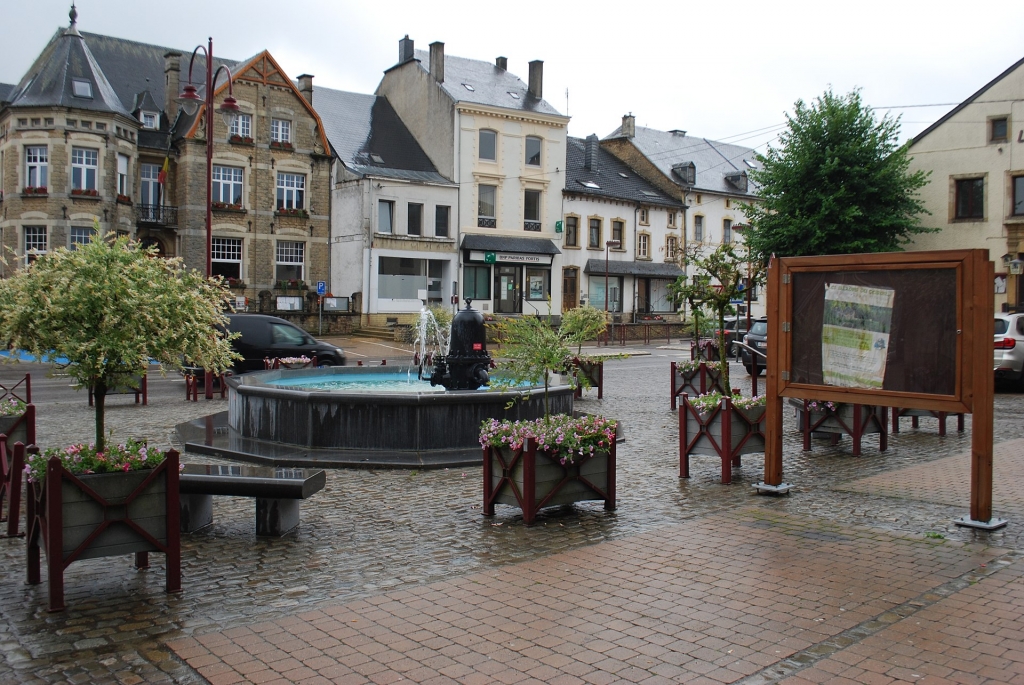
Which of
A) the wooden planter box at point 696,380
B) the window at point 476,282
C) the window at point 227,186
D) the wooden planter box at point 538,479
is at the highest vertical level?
the window at point 227,186

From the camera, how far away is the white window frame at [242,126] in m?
40.2

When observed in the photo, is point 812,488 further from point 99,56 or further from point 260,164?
point 99,56

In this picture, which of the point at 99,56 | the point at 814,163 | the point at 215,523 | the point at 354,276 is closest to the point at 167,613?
the point at 215,523

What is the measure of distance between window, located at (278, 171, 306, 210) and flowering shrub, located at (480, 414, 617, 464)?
36234 mm

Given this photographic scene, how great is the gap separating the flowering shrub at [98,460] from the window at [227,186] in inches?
1413

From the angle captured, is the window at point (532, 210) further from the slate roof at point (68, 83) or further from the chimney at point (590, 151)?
the slate roof at point (68, 83)

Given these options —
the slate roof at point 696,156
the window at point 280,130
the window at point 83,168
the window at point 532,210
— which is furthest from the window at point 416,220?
the slate roof at point 696,156

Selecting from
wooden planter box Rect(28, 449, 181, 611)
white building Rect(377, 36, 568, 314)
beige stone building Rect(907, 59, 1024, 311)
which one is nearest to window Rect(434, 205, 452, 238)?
white building Rect(377, 36, 568, 314)

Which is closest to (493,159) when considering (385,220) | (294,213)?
(385,220)

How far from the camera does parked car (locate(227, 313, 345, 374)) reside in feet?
72.1

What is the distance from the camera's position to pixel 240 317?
2244 centimetres

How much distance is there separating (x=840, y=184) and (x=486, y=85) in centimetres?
2382

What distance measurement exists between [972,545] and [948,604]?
1.73m

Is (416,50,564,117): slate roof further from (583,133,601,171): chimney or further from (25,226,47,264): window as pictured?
(25,226,47,264): window
